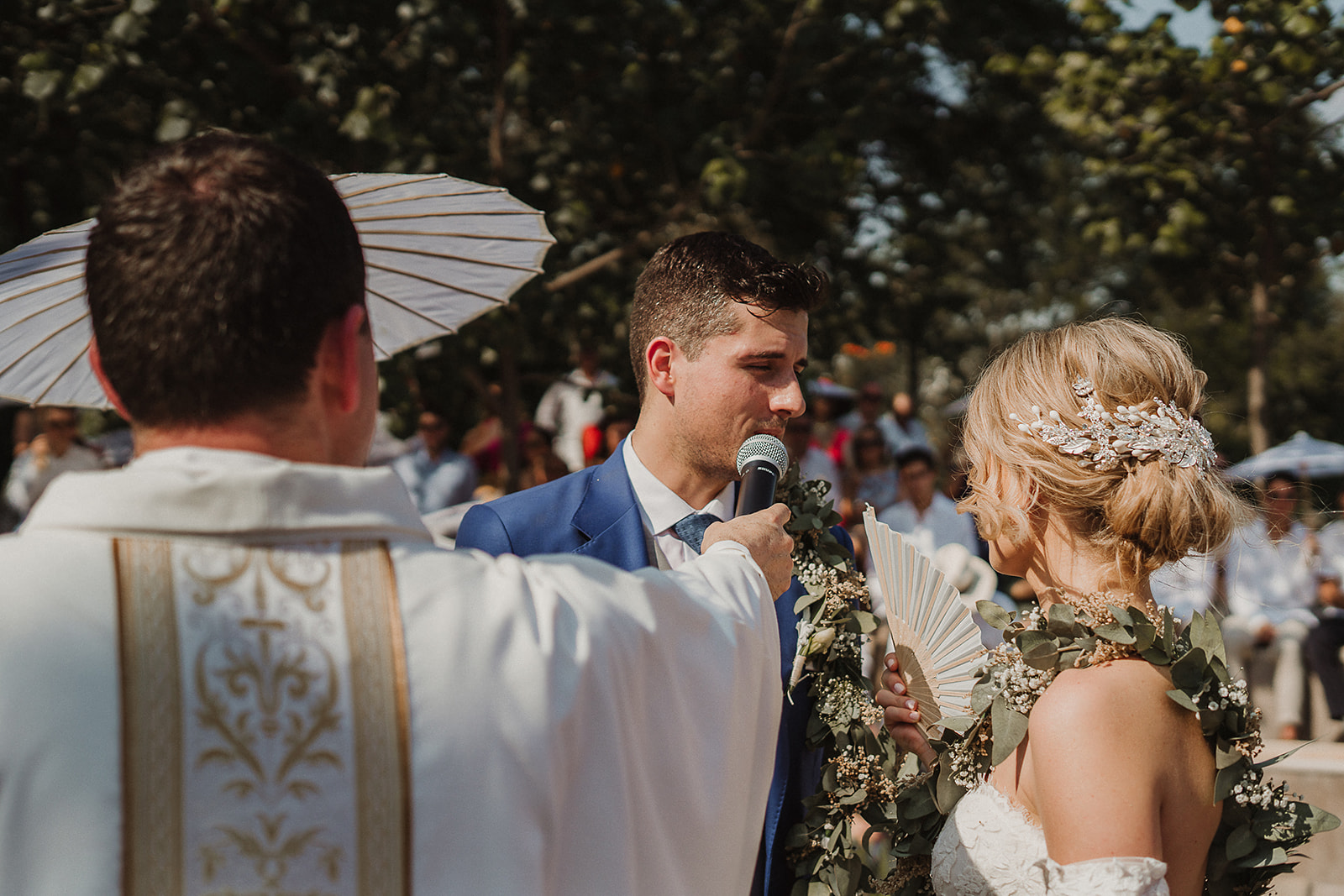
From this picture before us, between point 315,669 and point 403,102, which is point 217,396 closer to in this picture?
point 315,669

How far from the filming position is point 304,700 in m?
1.36

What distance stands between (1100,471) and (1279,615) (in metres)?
6.98

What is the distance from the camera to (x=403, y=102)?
6883 mm

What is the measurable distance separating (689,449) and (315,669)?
1746mm

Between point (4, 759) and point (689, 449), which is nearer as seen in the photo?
point (4, 759)

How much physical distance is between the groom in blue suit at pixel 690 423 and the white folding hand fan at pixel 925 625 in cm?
27

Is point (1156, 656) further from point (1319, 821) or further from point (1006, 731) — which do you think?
point (1319, 821)

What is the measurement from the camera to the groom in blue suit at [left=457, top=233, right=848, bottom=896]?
290 cm

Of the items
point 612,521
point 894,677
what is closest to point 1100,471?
point 894,677

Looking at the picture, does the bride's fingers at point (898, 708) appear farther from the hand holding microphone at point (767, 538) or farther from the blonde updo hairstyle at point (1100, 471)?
the hand holding microphone at point (767, 538)

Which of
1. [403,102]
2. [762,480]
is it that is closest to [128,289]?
[762,480]

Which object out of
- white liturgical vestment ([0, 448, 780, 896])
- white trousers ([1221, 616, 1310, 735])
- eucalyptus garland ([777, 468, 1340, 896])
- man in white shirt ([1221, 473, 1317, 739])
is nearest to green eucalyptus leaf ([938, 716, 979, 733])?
eucalyptus garland ([777, 468, 1340, 896])

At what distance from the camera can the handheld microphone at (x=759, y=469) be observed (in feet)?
7.98

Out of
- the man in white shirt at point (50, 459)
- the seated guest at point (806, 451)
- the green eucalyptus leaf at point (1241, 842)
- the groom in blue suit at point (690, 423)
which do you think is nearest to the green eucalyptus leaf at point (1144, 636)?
the green eucalyptus leaf at point (1241, 842)
